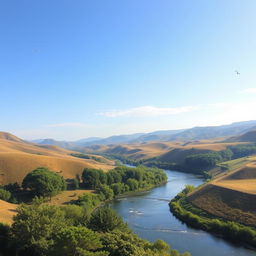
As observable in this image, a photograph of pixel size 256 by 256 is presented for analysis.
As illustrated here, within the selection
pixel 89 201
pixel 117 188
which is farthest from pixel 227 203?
pixel 117 188

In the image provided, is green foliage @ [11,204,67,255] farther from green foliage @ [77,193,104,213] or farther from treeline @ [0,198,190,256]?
green foliage @ [77,193,104,213]

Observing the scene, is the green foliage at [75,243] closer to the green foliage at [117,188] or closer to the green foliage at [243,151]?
the green foliage at [117,188]

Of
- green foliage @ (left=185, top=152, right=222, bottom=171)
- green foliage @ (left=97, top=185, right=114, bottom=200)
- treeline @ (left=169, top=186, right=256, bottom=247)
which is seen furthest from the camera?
green foliage @ (left=185, top=152, right=222, bottom=171)

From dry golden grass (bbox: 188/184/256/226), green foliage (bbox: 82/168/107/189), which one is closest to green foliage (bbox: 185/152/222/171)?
dry golden grass (bbox: 188/184/256/226)

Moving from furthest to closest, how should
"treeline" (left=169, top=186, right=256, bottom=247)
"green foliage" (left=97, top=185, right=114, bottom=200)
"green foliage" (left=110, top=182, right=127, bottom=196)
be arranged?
1. "green foliage" (left=110, top=182, right=127, bottom=196)
2. "green foliage" (left=97, top=185, right=114, bottom=200)
3. "treeline" (left=169, top=186, right=256, bottom=247)

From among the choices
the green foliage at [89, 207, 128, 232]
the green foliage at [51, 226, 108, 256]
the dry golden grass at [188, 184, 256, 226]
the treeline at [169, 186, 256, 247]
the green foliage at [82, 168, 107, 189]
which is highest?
the green foliage at [51, 226, 108, 256]

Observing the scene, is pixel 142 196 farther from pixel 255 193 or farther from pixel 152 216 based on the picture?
pixel 255 193
